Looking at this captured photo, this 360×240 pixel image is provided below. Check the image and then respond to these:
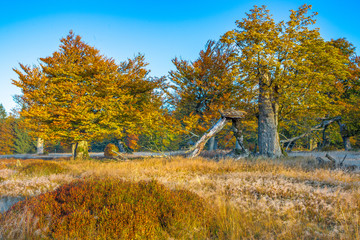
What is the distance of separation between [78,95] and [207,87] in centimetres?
974

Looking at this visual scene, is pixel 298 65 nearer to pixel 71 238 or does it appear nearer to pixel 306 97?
pixel 306 97

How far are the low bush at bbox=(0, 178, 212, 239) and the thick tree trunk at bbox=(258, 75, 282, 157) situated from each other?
8.36 m

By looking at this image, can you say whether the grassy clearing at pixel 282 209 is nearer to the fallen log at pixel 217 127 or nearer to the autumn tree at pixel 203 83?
the fallen log at pixel 217 127

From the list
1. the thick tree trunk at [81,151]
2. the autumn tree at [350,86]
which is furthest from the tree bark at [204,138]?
the autumn tree at [350,86]

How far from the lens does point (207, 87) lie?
57.0 feet

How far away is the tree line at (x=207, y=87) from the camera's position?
35.3 ft

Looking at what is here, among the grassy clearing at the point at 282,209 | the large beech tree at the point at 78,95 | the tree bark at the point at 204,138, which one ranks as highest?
the large beech tree at the point at 78,95

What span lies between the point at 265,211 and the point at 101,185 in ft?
10.9

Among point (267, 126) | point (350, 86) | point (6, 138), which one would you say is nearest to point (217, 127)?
point (267, 126)

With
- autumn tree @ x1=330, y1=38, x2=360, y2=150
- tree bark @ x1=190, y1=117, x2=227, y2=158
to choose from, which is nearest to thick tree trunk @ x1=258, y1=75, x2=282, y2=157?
tree bark @ x1=190, y1=117, x2=227, y2=158

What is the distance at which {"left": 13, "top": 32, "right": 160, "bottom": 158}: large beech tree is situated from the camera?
13.1 meters

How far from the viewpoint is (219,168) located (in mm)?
8109

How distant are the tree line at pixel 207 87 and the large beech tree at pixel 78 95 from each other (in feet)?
0.20

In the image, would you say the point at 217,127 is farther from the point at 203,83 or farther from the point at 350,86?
the point at 350,86
